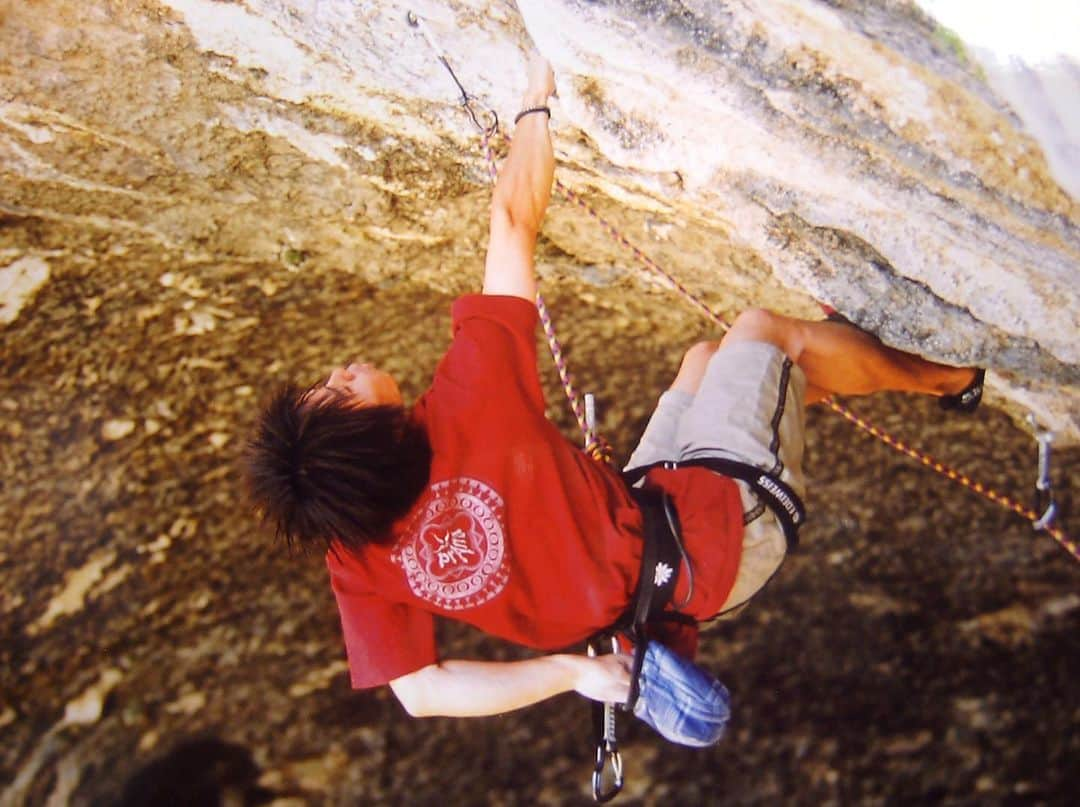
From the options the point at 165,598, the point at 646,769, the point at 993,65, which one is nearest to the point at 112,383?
the point at 165,598

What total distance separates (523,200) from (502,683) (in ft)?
3.74

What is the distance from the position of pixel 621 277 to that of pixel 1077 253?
1911 millimetres

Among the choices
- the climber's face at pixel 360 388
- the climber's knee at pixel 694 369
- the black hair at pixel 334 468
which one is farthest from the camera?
the climber's knee at pixel 694 369

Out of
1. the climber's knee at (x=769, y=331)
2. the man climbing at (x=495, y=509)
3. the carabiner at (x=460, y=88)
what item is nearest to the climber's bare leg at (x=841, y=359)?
the climber's knee at (x=769, y=331)

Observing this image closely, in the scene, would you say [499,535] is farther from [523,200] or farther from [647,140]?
[647,140]

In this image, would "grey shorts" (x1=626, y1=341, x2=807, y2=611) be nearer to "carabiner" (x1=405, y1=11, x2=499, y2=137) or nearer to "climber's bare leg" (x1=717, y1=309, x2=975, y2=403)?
"climber's bare leg" (x1=717, y1=309, x2=975, y2=403)

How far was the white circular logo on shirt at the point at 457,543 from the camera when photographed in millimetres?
1728

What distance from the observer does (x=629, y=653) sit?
2.03 metres

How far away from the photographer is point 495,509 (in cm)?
173

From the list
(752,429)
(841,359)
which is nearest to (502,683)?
(752,429)

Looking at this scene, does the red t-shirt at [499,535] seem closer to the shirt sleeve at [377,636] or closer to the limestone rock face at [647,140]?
the shirt sleeve at [377,636]

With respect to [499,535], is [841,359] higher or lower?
higher

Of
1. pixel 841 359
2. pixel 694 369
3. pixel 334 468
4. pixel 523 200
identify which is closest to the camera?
pixel 334 468

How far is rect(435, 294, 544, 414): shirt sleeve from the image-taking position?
1.80 meters
